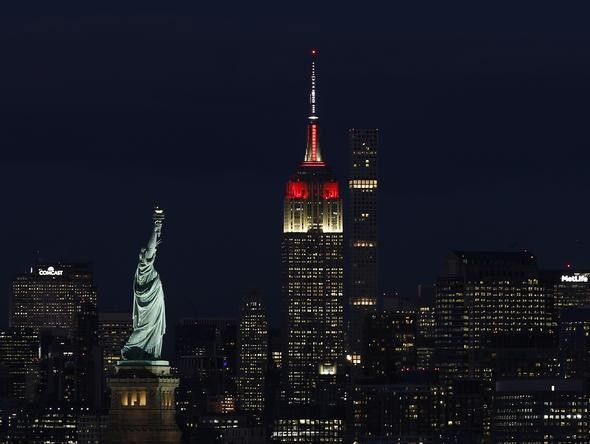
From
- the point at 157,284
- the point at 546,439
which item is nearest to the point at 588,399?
the point at 546,439

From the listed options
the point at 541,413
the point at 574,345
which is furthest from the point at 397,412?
the point at 574,345

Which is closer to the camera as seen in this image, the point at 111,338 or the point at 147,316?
the point at 147,316

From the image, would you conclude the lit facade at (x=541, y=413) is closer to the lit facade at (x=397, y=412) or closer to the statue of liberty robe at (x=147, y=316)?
the lit facade at (x=397, y=412)

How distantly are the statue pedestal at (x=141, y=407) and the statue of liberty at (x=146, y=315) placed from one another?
0.50 metres

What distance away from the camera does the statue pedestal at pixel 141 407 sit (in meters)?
79.8

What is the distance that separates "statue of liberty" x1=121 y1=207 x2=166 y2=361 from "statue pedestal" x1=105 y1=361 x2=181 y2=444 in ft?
1.64

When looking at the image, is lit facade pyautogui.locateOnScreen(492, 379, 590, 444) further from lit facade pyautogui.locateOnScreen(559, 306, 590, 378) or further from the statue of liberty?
the statue of liberty

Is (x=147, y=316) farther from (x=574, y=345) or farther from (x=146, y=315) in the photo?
(x=574, y=345)

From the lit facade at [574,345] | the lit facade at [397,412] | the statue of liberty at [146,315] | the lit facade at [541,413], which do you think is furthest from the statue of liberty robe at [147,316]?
the lit facade at [574,345]

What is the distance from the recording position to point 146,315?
8088cm

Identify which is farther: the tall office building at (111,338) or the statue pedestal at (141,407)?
the tall office building at (111,338)

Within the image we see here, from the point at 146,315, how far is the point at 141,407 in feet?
8.49

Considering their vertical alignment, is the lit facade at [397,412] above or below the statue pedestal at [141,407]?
above

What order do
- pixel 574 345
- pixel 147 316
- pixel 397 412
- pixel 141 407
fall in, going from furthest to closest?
1. pixel 574 345
2. pixel 397 412
3. pixel 147 316
4. pixel 141 407
